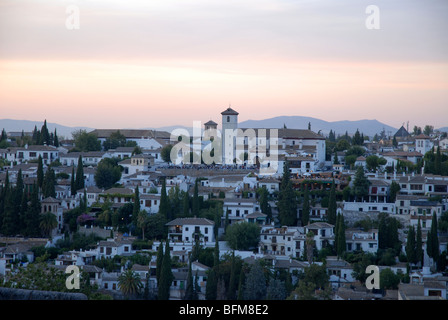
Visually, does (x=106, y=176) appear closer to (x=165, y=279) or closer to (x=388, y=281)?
(x=165, y=279)

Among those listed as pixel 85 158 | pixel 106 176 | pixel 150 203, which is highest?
pixel 85 158

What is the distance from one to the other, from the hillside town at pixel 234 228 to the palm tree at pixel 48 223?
0.12 feet

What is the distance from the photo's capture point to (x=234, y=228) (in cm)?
2080

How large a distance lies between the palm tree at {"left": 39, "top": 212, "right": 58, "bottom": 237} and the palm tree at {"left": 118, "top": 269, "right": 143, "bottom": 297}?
5.43 meters

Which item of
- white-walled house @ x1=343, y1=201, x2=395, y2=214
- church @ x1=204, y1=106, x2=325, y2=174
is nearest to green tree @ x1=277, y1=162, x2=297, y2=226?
white-walled house @ x1=343, y1=201, x2=395, y2=214

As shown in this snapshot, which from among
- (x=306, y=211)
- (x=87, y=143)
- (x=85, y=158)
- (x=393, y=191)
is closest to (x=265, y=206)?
(x=306, y=211)

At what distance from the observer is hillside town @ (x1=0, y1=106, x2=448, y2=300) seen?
17.7 meters

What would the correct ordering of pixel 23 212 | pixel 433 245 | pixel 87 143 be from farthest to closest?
1. pixel 87 143
2. pixel 23 212
3. pixel 433 245

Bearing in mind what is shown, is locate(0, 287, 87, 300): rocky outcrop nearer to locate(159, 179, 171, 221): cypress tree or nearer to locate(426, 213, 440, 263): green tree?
locate(426, 213, 440, 263): green tree

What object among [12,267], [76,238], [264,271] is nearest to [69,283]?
[12,267]

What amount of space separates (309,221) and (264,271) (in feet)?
14.2

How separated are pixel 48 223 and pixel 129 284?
5999mm
